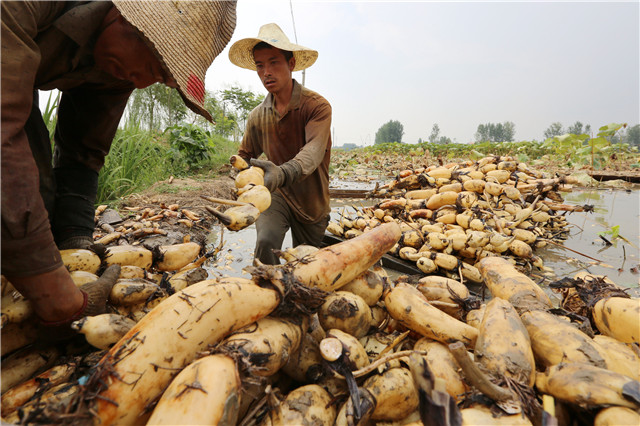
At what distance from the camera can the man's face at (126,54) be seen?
131cm

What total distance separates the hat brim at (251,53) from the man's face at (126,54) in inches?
61.8

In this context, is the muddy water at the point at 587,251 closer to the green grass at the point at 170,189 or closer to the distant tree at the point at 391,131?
the green grass at the point at 170,189

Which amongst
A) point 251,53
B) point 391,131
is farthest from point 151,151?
point 391,131

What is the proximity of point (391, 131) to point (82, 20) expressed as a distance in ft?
288

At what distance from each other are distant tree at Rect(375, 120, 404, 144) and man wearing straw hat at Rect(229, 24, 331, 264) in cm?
8193

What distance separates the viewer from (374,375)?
1.09 metres

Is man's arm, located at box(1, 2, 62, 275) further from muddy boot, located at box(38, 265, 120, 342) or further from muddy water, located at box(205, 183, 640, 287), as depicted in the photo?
muddy water, located at box(205, 183, 640, 287)

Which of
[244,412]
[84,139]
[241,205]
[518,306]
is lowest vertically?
[244,412]

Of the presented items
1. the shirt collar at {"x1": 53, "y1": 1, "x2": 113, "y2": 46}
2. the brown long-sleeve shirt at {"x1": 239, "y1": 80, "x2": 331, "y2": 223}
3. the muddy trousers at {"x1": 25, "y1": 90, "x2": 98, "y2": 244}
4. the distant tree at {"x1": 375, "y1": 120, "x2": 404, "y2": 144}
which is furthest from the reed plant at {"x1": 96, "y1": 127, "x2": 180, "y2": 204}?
the distant tree at {"x1": 375, "y1": 120, "x2": 404, "y2": 144}

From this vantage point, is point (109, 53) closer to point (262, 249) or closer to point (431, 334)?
point (431, 334)

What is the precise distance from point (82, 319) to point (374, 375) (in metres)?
1.02

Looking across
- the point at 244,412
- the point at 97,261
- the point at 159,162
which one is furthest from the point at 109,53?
the point at 159,162

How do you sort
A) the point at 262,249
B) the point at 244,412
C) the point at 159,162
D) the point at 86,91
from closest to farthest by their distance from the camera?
the point at 244,412 → the point at 86,91 → the point at 262,249 → the point at 159,162

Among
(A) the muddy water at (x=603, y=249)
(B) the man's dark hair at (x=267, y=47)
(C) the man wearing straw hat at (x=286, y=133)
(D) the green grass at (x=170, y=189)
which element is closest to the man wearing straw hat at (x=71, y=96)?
(C) the man wearing straw hat at (x=286, y=133)
